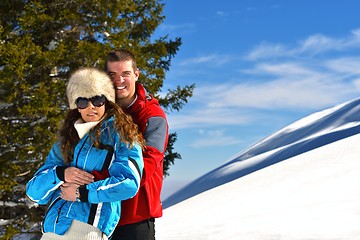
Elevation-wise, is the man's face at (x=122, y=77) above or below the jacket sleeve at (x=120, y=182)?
above

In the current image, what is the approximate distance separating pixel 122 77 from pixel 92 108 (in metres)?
0.34

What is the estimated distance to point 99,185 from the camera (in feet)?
8.18

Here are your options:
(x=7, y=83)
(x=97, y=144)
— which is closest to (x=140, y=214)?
(x=97, y=144)

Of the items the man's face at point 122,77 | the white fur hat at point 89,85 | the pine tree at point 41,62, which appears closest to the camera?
the white fur hat at point 89,85

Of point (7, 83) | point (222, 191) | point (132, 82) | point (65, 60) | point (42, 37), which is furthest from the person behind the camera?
point (222, 191)

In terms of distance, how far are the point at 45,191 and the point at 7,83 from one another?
7374 millimetres

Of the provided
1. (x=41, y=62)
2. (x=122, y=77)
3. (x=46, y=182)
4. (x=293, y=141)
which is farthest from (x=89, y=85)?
(x=293, y=141)

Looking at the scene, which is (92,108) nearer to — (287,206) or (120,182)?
(120,182)

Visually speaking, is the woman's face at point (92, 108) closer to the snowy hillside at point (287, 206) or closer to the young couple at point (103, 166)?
the young couple at point (103, 166)

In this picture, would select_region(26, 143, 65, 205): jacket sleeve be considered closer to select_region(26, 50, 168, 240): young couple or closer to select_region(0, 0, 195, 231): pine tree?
select_region(26, 50, 168, 240): young couple

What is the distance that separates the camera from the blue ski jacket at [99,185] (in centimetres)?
250

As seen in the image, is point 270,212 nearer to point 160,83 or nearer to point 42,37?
point 160,83

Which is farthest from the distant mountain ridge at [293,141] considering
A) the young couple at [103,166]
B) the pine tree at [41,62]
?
the young couple at [103,166]

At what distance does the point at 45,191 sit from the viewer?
2.66 m
